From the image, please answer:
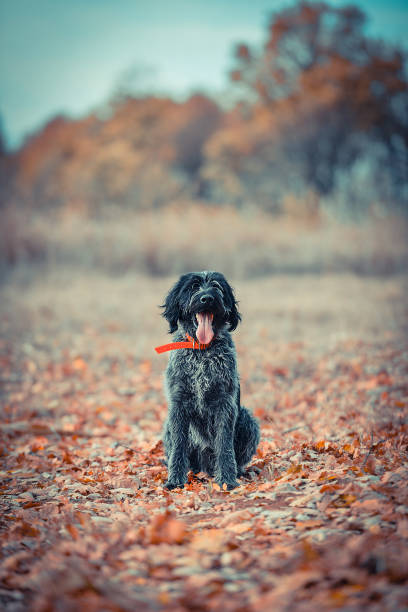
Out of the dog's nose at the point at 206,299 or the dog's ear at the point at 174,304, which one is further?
the dog's ear at the point at 174,304

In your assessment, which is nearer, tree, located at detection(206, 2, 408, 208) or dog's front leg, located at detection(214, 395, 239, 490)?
dog's front leg, located at detection(214, 395, 239, 490)

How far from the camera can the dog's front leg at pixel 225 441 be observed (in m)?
4.18

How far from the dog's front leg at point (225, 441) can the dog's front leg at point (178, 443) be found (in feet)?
0.98

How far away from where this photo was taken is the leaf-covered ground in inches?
95.7

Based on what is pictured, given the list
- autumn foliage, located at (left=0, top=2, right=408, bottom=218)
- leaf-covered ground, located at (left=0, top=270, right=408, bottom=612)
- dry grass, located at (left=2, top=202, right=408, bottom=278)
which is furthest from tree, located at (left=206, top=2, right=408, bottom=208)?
leaf-covered ground, located at (left=0, top=270, right=408, bottom=612)

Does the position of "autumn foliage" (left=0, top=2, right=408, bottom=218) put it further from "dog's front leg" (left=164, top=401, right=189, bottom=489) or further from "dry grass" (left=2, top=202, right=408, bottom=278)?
"dog's front leg" (left=164, top=401, right=189, bottom=489)

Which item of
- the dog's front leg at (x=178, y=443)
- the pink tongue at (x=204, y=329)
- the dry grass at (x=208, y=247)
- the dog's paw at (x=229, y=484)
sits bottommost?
the dog's paw at (x=229, y=484)

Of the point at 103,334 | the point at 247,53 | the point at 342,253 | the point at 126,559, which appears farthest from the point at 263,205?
the point at 126,559

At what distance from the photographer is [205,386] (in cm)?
419

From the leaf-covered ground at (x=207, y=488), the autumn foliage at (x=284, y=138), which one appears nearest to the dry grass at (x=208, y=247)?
the autumn foliage at (x=284, y=138)

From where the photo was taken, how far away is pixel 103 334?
12039mm

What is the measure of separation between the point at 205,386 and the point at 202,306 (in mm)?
707

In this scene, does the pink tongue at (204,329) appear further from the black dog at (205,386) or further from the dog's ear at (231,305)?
the dog's ear at (231,305)

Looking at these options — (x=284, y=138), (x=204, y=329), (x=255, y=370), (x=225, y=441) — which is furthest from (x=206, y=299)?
(x=284, y=138)
